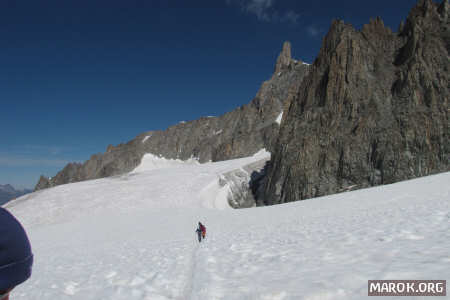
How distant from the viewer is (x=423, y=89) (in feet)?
102

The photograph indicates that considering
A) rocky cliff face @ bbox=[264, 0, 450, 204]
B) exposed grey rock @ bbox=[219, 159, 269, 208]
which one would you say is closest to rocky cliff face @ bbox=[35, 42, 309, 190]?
exposed grey rock @ bbox=[219, 159, 269, 208]

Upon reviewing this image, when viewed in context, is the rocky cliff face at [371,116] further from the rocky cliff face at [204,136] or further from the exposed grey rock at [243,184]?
the rocky cliff face at [204,136]

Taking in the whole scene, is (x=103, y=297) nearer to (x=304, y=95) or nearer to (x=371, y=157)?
(x=371, y=157)

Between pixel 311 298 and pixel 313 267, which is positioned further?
pixel 313 267

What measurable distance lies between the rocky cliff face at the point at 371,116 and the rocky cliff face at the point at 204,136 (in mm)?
47670

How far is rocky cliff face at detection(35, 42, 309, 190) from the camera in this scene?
320ft

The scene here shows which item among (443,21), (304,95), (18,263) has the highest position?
(443,21)

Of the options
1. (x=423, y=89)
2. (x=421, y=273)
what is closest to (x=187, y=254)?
(x=421, y=273)

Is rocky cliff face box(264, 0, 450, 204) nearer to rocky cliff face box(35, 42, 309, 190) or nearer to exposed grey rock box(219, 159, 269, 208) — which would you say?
exposed grey rock box(219, 159, 269, 208)

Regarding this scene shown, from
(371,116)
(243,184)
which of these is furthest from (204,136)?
(371,116)

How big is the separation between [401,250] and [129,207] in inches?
1159

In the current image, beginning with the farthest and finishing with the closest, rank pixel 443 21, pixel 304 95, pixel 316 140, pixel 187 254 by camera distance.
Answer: pixel 304 95, pixel 443 21, pixel 316 140, pixel 187 254

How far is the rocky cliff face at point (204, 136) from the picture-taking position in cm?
9756

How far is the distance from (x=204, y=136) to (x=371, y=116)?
90169mm
